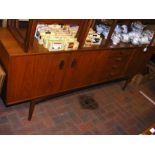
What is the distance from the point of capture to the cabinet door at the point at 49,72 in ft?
9.44

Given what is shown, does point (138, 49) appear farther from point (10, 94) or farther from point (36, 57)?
point (10, 94)

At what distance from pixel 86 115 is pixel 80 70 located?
30.3 inches

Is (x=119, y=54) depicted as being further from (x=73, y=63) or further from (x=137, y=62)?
(x=73, y=63)

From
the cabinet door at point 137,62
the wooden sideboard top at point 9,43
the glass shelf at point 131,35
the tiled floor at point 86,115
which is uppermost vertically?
the glass shelf at point 131,35

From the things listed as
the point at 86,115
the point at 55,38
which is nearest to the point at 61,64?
the point at 55,38

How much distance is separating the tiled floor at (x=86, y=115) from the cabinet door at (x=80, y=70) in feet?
1.15

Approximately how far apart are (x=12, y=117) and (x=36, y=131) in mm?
444

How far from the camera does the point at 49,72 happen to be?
306 centimetres

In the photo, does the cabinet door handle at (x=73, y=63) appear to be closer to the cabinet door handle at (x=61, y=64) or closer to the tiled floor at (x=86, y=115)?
the cabinet door handle at (x=61, y=64)

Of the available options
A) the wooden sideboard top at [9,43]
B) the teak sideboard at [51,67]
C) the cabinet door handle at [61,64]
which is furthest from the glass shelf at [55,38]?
the wooden sideboard top at [9,43]

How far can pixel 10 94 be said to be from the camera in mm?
2920

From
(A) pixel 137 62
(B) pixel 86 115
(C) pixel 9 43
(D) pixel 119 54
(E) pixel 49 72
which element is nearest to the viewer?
(C) pixel 9 43

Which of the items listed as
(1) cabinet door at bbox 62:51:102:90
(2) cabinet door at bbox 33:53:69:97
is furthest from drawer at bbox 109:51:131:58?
(2) cabinet door at bbox 33:53:69:97
